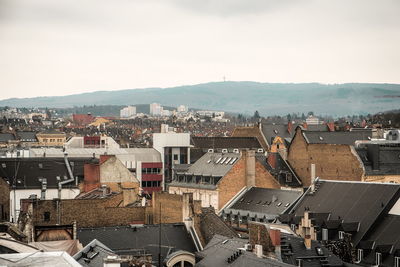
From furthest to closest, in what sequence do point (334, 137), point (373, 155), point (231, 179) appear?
point (334, 137)
point (373, 155)
point (231, 179)

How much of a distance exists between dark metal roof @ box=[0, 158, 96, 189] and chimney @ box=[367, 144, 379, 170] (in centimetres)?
3309

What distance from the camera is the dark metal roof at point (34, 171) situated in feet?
342

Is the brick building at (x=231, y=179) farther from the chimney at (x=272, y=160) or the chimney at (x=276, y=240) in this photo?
the chimney at (x=276, y=240)

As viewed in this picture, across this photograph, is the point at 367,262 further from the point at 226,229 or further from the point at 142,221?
the point at 142,221

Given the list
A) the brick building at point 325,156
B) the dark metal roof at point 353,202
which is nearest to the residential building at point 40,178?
the dark metal roof at point 353,202

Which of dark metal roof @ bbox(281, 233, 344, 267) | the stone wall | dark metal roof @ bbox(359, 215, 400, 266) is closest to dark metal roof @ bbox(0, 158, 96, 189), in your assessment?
the stone wall

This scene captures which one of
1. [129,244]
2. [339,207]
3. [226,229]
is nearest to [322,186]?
[339,207]

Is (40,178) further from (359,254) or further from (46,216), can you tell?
(359,254)

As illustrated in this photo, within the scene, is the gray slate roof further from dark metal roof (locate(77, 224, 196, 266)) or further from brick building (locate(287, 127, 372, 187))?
dark metal roof (locate(77, 224, 196, 266))

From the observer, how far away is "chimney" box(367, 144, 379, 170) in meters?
107

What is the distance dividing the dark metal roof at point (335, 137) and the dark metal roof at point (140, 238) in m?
54.3

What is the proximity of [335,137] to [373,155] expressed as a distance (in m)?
20.3

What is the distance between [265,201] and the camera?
94938 millimetres

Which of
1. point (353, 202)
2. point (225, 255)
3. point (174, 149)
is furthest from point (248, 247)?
point (174, 149)
